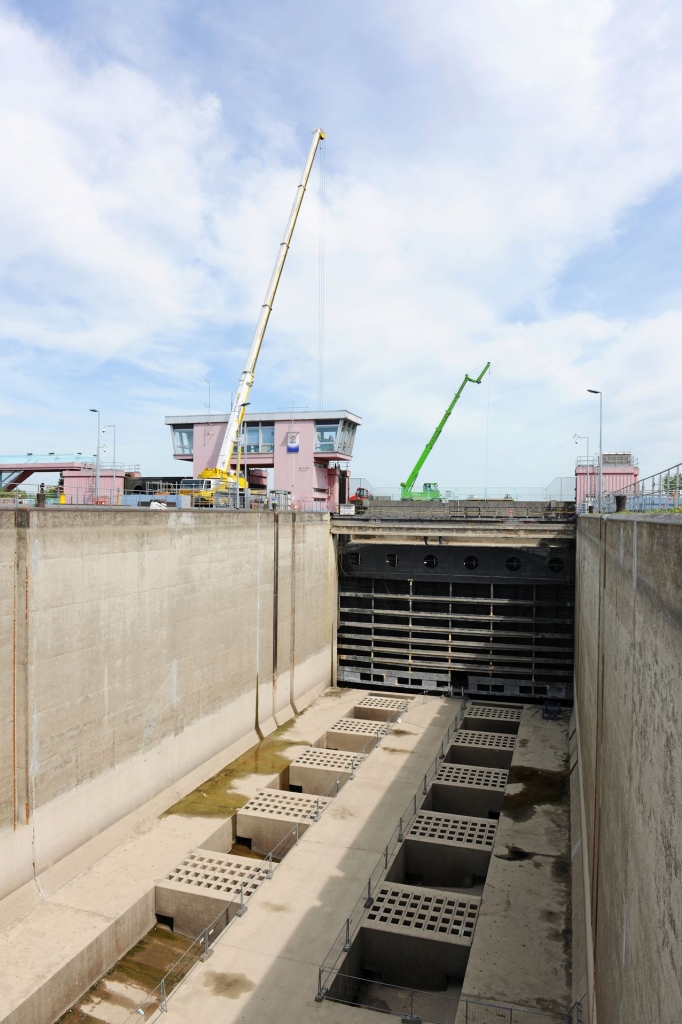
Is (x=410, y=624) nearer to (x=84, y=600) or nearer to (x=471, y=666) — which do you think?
(x=471, y=666)

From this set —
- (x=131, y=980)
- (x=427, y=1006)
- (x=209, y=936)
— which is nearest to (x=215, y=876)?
(x=209, y=936)

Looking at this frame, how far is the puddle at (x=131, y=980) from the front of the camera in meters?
11.4

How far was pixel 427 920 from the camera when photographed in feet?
42.4

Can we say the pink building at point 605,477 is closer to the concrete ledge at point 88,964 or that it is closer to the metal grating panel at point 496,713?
the metal grating panel at point 496,713

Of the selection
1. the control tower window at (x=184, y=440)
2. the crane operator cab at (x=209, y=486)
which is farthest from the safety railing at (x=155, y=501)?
Result: the control tower window at (x=184, y=440)

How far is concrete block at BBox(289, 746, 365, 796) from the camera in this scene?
63.9 feet

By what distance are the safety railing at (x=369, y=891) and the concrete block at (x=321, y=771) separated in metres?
2.11

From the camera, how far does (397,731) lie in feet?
75.8

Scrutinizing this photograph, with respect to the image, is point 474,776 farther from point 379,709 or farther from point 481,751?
point 379,709

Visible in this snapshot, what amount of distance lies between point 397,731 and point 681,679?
19.9 metres

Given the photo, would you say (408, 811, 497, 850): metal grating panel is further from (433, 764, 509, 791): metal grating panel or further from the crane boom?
the crane boom

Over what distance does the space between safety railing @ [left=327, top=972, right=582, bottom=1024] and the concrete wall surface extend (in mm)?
1665

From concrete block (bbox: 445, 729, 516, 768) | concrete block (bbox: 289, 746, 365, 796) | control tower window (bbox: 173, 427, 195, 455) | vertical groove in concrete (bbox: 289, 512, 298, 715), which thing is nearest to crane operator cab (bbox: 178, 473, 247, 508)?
vertical groove in concrete (bbox: 289, 512, 298, 715)

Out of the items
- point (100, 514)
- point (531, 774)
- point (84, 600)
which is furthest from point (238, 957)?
point (531, 774)
